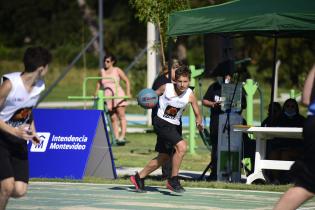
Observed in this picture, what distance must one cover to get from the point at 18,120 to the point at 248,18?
18.2 ft

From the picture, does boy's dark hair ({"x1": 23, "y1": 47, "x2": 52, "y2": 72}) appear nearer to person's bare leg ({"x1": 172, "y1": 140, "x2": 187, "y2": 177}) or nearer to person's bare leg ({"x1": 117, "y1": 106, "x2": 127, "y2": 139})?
person's bare leg ({"x1": 172, "y1": 140, "x2": 187, "y2": 177})

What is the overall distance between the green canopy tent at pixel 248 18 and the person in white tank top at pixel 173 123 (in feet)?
4.98

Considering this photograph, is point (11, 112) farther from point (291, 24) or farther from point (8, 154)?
point (291, 24)

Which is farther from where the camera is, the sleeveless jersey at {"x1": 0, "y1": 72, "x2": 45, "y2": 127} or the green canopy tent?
the green canopy tent

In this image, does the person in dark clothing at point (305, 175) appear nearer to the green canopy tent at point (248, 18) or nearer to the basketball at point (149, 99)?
the basketball at point (149, 99)

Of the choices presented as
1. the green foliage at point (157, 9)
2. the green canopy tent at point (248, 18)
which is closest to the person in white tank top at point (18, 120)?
the green canopy tent at point (248, 18)

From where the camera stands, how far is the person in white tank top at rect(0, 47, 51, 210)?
923cm

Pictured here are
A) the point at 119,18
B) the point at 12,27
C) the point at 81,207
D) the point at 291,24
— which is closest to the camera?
the point at 81,207

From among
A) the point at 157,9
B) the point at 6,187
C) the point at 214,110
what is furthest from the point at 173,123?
the point at 157,9

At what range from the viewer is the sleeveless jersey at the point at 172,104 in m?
13.2

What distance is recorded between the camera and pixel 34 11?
75938 millimetres

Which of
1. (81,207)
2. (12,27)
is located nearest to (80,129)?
(81,207)

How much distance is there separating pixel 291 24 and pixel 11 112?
5.70 meters

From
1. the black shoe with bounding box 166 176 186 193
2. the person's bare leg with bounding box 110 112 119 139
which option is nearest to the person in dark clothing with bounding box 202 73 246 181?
the black shoe with bounding box 166 176 186 193
